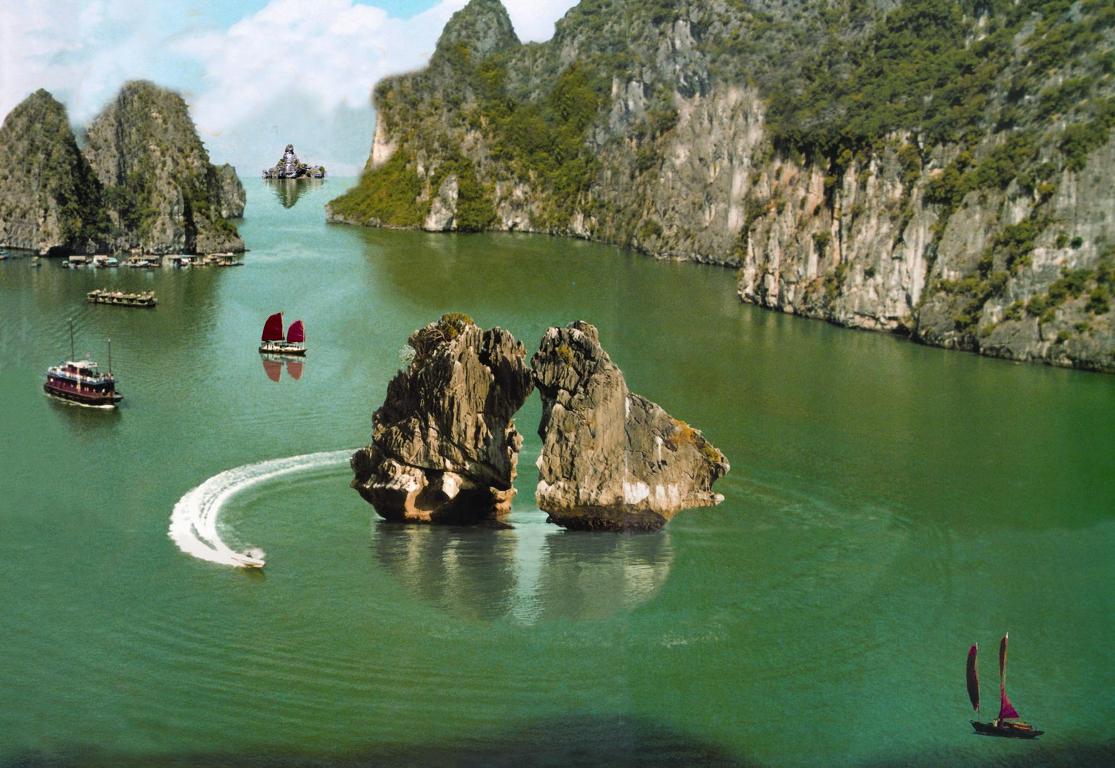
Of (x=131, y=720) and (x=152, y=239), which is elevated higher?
(x=152, y=239)

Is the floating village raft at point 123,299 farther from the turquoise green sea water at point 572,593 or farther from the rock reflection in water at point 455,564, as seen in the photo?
the rock reflection in water at point 455,564

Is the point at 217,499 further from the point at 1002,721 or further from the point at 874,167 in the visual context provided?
the point at 874,167

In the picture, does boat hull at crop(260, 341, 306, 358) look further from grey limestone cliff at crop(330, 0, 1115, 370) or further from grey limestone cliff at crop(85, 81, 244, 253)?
grey limestone cliff at crop(85, 81, 244, 253)

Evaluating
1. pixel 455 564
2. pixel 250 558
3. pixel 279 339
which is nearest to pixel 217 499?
pixel 250 558

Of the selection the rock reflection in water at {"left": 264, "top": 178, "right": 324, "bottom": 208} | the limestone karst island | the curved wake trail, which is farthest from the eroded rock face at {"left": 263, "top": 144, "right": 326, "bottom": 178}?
the rock reflection in water at {"left": 264, "top": 178, "right": 324, "bottom": 208}

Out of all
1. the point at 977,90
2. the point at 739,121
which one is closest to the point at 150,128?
the point at 739,121

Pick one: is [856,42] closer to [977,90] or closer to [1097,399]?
[977,90]
